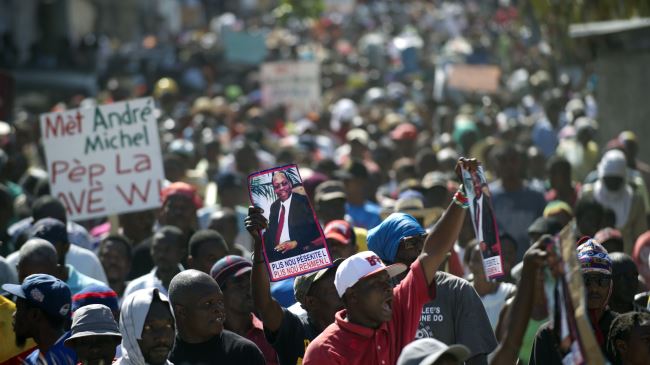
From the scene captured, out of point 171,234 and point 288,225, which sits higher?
point 288,225

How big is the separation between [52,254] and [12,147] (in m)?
7.97

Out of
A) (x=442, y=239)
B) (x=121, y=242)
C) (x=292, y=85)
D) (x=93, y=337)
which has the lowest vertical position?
(x=292, y=85)

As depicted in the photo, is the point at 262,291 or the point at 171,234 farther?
the point at 171,234

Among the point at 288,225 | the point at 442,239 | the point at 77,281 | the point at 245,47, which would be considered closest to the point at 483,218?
the point at 442,239

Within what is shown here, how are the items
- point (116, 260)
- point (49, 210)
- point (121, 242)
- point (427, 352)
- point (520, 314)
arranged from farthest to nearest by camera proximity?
point (49, 210)
point (121, 242)
point (116, 260)
point (520, 314)
point (427, 352)

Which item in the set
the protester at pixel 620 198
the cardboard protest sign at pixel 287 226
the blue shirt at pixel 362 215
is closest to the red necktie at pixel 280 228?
the cardboard protest sign at pixel 287 226

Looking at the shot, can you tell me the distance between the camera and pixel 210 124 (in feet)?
62.7

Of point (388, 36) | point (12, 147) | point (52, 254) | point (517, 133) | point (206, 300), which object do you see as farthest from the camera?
point (388, 36)

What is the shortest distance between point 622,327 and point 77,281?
3400 mm

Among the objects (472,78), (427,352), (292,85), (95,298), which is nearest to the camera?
(427,352)

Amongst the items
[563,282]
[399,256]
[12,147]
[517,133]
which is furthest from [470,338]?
[517,133]

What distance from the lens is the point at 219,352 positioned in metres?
6.55

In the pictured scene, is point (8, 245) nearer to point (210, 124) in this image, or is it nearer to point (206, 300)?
point (206, 300)

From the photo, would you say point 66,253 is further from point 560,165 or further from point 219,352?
point 560,165
